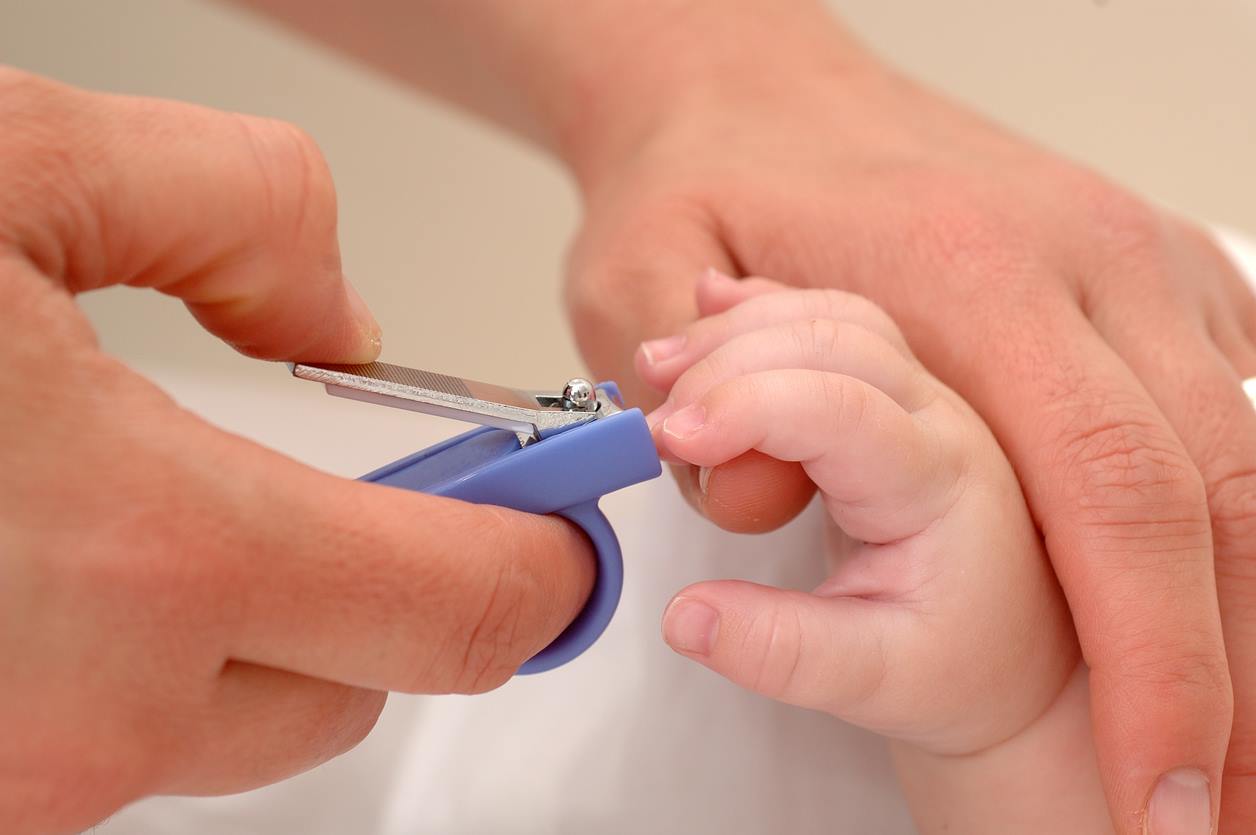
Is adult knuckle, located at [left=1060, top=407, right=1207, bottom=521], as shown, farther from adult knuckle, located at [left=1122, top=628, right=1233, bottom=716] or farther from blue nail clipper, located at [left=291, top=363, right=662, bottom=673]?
blue nail clipper, located at [left=291, top=363, right=662, bottom=673]

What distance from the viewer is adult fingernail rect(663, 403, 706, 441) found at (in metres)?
0.47

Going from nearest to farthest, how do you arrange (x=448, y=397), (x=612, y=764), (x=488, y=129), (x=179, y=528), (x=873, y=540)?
(x=179, y=528)
(x=448, y=397)
(x=873, y=540)
(x=612, y=764)
(x=488, y=129)

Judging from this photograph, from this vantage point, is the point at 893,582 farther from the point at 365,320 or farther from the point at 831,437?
the point at 365,320

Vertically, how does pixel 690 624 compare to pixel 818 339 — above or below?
below

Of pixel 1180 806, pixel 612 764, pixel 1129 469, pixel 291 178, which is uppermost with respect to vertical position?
pixel 291 178

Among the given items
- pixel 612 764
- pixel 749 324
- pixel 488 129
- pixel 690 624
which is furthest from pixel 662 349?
pixel 488 129

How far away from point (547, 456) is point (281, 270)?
130 millimetres

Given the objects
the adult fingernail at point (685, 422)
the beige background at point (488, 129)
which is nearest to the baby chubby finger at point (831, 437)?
the adult fingernail at point (685, 422)

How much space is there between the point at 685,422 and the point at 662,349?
0.35ft

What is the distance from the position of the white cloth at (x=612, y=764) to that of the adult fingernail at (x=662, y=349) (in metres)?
0.22

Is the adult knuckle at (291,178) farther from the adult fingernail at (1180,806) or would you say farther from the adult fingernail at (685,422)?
the adult fingernail at (1180,806)

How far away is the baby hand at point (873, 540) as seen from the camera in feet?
1.59

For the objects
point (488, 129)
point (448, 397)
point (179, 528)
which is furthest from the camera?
point (488, 129)

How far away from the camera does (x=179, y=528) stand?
33 centimetres
